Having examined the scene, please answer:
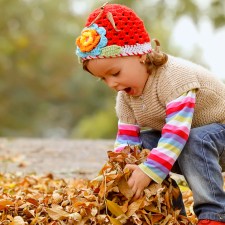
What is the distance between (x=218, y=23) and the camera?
11.0 m

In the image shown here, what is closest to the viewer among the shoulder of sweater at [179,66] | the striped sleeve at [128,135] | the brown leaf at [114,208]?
the brown leaf at [114,208]

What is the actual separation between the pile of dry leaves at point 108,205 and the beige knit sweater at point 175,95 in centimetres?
21

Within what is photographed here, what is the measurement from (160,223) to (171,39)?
95.4 ft

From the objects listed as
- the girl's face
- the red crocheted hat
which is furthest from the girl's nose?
the red crocheted hat

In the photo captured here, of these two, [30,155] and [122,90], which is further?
[30,155]

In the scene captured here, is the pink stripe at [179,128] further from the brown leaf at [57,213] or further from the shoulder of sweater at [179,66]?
the brown leaf at [57,213]

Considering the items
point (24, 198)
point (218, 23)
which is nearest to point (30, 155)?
point (24, 198)

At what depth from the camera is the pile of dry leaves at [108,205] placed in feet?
9.74

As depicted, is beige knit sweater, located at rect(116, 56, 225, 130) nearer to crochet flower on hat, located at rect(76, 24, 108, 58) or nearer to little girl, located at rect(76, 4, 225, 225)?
little girl, located at rect(76, 4, 225, 225)

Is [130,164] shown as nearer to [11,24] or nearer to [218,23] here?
[218,23]

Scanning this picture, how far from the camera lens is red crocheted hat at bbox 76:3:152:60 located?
10.3ft

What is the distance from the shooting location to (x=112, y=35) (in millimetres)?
3146

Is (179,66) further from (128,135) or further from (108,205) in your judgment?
(108,205)

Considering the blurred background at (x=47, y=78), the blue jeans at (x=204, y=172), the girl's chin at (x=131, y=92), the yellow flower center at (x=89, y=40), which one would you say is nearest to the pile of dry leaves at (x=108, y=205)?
the blue jeans at (x=204, y=172)
